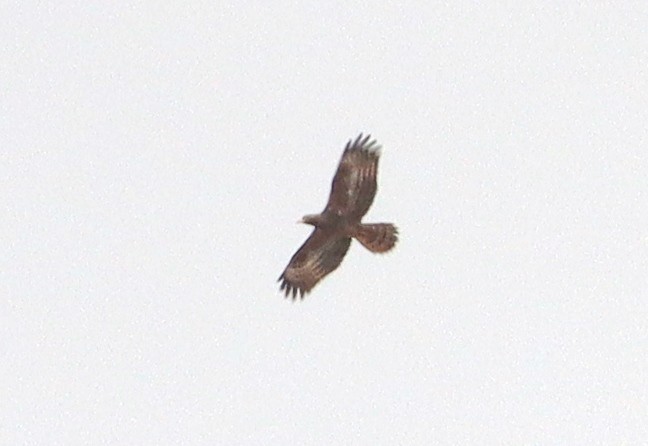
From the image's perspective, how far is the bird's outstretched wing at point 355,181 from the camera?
54.4m

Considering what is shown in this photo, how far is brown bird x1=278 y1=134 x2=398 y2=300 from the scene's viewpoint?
54406 mm

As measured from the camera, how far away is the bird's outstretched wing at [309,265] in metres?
56.2

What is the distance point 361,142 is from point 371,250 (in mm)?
2509

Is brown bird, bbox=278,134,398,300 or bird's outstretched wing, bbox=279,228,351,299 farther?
bird's outstretched wing, bbox=279,228,351,299

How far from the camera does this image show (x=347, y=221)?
180 ft

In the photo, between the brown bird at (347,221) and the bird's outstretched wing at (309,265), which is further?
the bird's outstretched wing at (309,265)

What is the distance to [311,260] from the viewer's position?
185 feet

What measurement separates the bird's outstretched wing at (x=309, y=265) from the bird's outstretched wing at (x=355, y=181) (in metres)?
1.57

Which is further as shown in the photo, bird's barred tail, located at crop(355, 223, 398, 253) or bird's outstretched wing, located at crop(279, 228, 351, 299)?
bird's outstretched wing, located at crop(279, 228, 351, 299)

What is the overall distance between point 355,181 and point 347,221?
986mm

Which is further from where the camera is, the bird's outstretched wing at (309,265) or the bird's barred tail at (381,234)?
the bird's outstretched wing at (309,265)

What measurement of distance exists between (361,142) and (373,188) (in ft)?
3.69

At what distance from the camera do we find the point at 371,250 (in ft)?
181

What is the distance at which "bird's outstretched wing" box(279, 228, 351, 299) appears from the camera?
2211 inches
